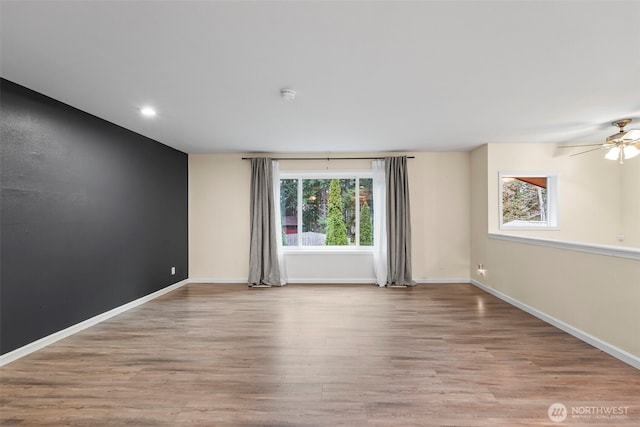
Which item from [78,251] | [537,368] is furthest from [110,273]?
[537,368]

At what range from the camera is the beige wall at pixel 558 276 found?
98.6 inches

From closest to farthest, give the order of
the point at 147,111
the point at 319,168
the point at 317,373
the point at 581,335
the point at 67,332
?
1. the point at 317,373
2. the point at 581,335
3. the point at 67,332
4. the point at 147,111
5. the point at 319,168

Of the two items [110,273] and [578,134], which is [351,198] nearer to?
[578,134]

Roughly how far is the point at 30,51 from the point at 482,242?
566cm

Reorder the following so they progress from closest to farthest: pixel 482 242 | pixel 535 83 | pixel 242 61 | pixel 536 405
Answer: pixel 536 405 < pixel 242 61 < pixel 535 83 < pixel 482 242

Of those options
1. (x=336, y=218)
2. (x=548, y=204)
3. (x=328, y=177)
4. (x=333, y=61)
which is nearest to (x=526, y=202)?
(x=548, y=204)

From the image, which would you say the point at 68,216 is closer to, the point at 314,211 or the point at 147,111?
the point at 147,111

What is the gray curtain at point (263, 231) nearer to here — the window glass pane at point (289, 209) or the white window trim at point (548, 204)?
the window glass pane at point (289, 209)

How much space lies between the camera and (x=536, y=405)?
1.91 metres

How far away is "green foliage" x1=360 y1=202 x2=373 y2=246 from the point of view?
5465 millimetres

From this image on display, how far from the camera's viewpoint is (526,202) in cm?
474

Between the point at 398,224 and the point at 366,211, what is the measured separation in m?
0.64

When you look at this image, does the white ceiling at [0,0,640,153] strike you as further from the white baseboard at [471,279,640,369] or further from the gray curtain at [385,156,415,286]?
the white baseboard at [471,279,640,369]

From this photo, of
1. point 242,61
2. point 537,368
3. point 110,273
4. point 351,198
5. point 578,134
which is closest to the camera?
point 242,61
